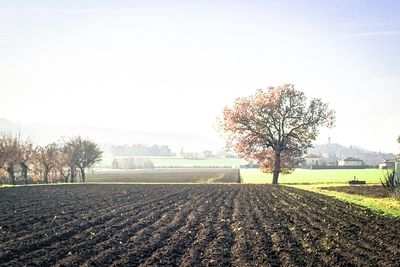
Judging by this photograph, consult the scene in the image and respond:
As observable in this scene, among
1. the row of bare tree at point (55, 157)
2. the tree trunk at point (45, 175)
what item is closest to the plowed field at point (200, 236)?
the tree trunk at point (45, 175)

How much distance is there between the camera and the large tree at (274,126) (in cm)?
6266

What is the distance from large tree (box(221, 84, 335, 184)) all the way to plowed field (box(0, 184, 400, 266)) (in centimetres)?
3408

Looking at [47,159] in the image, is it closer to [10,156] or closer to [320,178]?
[10,156]

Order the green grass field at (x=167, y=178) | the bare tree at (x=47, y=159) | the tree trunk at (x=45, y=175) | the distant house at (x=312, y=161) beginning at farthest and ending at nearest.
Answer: the distant house at (x=312, y=161), the green grass field at (x=167, y=178), the bare tree at (x=47, y=159), the tree trunk at (x=45, y=175)

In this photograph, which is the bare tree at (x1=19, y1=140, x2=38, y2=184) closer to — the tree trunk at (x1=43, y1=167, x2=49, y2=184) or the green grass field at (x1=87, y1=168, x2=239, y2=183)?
the tree trunk at (x1=43, y1=167, x2=49, y2=184)

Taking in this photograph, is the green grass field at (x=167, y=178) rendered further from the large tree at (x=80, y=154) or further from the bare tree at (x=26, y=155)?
the bare tree at (x=26, y=155)

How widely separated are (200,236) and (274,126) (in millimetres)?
46512

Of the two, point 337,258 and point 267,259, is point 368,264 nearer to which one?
point 337,258

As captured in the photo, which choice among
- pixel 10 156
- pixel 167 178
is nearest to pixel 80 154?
pixel 10 156

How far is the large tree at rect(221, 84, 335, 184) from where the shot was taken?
62.7m

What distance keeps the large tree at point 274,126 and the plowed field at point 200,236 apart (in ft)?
112

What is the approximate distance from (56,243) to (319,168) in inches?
4837

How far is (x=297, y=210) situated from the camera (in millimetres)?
28141

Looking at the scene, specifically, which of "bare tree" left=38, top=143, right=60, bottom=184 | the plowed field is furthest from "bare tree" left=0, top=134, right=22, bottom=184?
the plowed field
